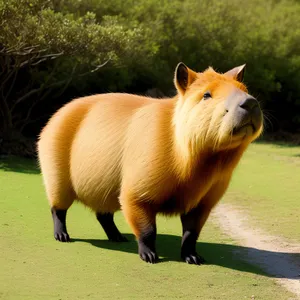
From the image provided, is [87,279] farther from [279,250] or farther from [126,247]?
[279,250]

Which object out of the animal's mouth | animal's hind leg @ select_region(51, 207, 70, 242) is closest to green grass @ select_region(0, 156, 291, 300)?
animal's hind leg @ select_region(51, 207, 70, 242)

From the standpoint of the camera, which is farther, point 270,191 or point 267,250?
point 270,191

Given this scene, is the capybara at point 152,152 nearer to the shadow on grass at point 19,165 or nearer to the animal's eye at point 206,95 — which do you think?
the animal's eye at point 206,95

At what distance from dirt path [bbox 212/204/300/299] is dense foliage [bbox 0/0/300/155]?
481 centimetres

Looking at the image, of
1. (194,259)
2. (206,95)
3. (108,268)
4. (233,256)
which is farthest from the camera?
(233,256)

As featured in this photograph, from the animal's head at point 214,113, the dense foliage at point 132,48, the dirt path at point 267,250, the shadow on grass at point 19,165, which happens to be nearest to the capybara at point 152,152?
the animal's head at point 214,113

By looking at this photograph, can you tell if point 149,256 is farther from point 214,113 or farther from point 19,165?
point 19,165

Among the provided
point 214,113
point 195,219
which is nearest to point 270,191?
point 195,219

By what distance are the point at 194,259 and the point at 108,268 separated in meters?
0.70

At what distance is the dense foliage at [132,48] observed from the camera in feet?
36.5

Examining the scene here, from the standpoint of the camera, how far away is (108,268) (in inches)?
204

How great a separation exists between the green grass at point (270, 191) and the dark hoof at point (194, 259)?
1.37 m

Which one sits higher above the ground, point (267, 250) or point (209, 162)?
point (209, 162)

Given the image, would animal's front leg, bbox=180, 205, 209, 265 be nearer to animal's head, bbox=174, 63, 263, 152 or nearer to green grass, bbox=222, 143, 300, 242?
animal's head, bbox=174, 63, 263, 152
